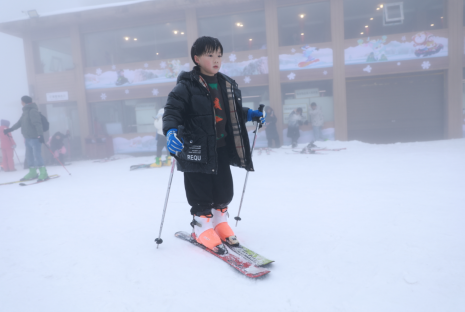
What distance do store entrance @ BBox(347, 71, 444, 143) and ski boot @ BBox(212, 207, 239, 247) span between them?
10.8m

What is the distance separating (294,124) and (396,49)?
15.7 feet

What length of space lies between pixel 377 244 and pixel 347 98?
10671 mm

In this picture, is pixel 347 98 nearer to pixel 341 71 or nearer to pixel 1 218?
pixel 341 71

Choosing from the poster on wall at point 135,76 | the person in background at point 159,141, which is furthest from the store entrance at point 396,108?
the person in background at point 159,141

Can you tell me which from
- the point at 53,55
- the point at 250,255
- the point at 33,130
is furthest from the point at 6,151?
the point at 250,255

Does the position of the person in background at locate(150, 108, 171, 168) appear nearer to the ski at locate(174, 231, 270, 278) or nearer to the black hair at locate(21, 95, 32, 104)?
the black hair at locate(21, 95, 32, 104)

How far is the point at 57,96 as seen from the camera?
13.2m

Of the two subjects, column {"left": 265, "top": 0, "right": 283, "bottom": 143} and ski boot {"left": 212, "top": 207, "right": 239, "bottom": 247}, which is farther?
column {"left": 265, "top": 0, "right": 283, "bottom": 143}

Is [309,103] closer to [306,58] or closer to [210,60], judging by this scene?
[306,58]

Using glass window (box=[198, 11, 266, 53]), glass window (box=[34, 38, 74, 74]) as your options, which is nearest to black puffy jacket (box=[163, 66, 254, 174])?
glass window (box=[198, 11, 266, 53])

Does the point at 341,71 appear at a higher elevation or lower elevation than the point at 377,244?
higher

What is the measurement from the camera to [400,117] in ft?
38.3

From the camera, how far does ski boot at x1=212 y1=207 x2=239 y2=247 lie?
233 centimetres

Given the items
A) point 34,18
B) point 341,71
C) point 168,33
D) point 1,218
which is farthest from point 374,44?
point 34,18
